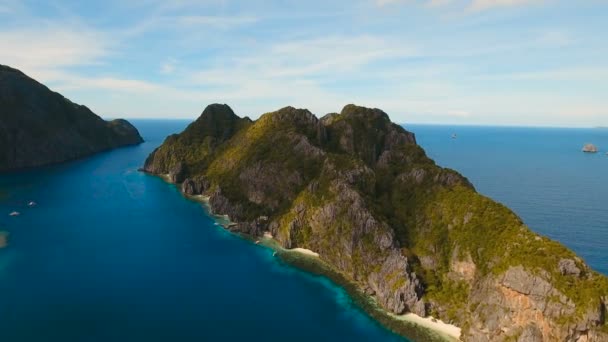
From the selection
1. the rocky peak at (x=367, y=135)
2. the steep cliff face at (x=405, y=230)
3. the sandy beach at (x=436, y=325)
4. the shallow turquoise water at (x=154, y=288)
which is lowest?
the sandy beach at (x=436, y=325)

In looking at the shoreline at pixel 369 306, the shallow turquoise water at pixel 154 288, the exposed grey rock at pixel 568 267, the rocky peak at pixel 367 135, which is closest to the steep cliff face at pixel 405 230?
the exposed grey rock at pixel 568 267

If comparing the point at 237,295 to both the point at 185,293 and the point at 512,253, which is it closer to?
the point at 185,293

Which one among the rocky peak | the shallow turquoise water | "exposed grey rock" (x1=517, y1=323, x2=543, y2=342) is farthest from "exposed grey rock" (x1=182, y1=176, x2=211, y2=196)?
"exposed grey rock" (x1=517, y1=323, x2=543, y2=342)

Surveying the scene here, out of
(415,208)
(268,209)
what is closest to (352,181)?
(415,208)

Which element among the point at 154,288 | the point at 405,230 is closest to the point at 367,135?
the point at 405,230

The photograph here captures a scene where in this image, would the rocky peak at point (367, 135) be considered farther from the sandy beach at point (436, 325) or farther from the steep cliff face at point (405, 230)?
the sandy beach at point (436, 325)

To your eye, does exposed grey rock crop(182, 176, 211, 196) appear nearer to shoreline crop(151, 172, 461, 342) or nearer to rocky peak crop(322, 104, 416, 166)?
shoreline crop(151, 172, 461, 342)

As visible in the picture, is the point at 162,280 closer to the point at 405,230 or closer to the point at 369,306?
the point at 369,306
